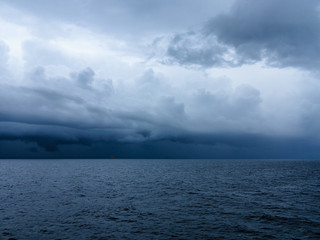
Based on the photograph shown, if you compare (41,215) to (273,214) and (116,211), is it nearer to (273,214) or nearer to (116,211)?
(116,211)

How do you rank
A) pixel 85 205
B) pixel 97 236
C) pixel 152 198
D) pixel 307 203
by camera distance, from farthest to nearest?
1. pixel 152 198
2. pixel 307 203
3. pixel 85 205
4. pixel 97 236

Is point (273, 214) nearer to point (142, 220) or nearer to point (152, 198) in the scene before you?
point (142, 220)

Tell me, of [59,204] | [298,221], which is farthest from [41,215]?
[298,221]

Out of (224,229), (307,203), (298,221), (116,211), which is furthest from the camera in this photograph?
(307,203)

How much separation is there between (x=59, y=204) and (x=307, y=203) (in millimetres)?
47582

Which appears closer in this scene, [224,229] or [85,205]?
[224,229]

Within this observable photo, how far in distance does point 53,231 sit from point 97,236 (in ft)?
19.9

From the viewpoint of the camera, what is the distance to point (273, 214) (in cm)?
3681

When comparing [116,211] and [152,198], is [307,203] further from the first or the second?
[116,211]

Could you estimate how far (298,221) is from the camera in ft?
109

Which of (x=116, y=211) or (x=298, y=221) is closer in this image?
(x=298, y=221)

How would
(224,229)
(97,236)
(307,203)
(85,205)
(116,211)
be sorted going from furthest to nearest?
(307,203) < (85,205) < (116,211) < (224,229) < (97,236)

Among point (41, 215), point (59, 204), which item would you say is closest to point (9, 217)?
point (41, 215)

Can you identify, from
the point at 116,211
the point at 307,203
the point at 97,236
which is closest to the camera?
the point at 97,236
